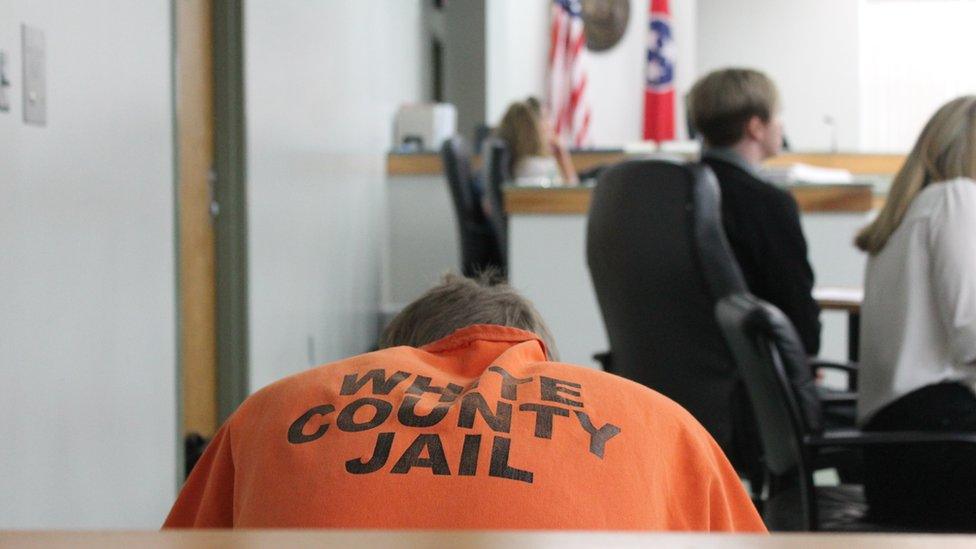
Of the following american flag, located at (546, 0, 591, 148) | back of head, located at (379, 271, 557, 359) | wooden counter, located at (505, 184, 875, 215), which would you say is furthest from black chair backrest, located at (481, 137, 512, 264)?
back of head, located at (379, 271, 557, 359)

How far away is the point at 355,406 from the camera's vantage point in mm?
917

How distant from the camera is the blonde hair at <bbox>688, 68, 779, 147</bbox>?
298 cm

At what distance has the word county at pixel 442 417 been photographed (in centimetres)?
87

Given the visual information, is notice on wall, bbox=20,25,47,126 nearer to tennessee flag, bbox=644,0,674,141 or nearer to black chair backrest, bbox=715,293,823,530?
black chair backrest, bbox=715,293,823,530

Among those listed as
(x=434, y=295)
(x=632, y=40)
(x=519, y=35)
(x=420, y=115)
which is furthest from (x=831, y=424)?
(x=632, y=40)

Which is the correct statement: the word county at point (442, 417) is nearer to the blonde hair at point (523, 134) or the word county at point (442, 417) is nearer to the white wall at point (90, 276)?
the white wall at point (90, 276)

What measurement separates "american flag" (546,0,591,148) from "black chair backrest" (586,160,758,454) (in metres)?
6.31

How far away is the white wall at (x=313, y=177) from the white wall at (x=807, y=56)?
17.3ft

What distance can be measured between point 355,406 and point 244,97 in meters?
2.65

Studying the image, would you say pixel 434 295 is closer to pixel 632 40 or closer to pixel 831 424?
pixel 831 424

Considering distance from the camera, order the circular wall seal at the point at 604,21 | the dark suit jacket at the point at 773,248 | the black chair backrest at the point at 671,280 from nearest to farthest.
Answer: the black chair backrest at the point at 671,280 < the dark suit jacket at the point at 773,248 < the circular wall seal at the point at 604,21

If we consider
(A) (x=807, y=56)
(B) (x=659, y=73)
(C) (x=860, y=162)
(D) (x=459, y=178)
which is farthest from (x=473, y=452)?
(A) (x=807, y=56)

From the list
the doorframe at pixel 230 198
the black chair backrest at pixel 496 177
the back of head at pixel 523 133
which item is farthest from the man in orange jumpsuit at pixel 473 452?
the back of head at pixel 523 133

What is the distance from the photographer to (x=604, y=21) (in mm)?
9781
